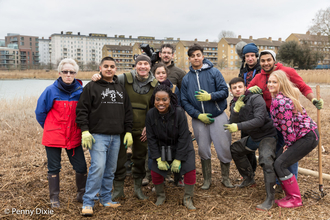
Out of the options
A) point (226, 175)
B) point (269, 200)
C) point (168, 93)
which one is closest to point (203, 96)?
point (168, 93)

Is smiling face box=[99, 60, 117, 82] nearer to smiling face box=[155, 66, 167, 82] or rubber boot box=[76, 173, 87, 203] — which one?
smiling face box=[155, 66, 167, 82]

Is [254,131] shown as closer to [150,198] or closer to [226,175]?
[226,175]

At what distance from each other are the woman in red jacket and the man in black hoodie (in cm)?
21

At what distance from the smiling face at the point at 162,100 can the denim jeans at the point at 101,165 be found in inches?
26.7

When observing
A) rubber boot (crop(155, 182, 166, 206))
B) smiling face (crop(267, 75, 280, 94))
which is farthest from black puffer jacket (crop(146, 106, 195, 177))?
smiling face (crop(267, 75, 280, 94))

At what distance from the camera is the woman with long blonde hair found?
3178 mm

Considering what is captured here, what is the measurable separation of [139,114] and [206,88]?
3.66 feet

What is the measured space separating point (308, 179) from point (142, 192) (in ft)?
8.88

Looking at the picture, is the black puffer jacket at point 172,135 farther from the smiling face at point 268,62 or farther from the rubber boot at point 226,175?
the smiling face at point 268,62

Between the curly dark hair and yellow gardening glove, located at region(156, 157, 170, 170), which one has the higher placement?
the curly dark hair

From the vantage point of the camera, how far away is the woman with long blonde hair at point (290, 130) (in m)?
3.18

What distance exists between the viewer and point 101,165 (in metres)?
3.18

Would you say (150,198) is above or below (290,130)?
below

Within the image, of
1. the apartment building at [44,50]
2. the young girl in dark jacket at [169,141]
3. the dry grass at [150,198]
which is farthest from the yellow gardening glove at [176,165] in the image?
the apartment building at [44,50]
